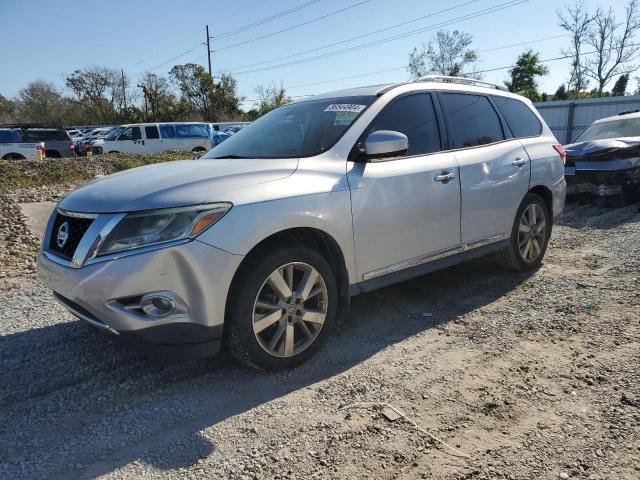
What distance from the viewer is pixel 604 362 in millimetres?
3207

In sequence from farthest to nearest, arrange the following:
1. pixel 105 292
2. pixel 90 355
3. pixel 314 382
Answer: pixel 90 355, pixel 314 382, pixel 105 292

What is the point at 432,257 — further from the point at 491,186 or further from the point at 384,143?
the point at 384,143

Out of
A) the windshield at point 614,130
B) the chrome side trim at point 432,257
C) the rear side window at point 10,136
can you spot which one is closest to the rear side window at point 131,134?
the rear side window at point 10,136

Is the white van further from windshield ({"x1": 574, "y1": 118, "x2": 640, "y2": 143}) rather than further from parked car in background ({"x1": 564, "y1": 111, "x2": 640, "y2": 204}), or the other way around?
parked car in background ({"x1": 564, "y1": 111, "x2": 640, "y2": 204})

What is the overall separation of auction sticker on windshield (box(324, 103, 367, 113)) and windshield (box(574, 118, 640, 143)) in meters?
7.45

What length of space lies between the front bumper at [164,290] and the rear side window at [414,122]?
163 centimetres

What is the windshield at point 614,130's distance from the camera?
9164 millimetres

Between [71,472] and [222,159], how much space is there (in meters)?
2.29

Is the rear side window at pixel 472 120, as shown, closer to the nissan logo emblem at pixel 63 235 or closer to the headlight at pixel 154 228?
the headlight at pixel 154 228

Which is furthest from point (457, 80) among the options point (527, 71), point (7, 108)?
point (7, 108)

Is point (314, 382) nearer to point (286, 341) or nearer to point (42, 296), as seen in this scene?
point (286, 341)

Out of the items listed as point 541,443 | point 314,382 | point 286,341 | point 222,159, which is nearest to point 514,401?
point 541,443

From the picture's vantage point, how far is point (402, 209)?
364 centimetres

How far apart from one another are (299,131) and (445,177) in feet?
3.93
